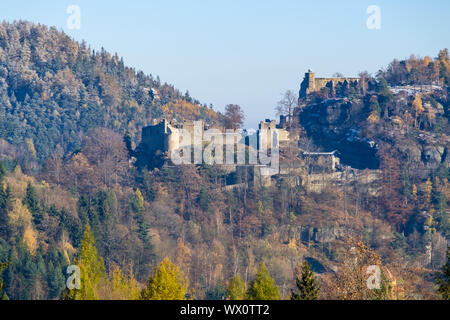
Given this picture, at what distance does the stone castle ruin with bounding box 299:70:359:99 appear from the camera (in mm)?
83000

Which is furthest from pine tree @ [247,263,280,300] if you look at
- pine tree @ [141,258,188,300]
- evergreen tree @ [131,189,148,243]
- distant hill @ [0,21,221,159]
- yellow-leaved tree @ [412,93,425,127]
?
distant hill @ [0,21,221,159]

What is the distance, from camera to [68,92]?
5148 inches

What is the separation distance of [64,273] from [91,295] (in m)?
18.2

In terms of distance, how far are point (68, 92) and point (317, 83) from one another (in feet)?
182

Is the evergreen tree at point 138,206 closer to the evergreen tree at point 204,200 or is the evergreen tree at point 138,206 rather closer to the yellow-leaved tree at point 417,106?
the evergreen tree at point 204,200

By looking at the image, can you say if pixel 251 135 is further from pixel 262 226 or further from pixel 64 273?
pixel 64 273

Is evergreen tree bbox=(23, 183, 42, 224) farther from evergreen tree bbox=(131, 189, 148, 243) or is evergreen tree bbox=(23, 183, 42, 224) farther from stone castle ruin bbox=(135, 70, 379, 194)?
stone castle ruin bbox=(135, 70, 379, 194)

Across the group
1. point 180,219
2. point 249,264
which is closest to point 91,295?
point 249,264

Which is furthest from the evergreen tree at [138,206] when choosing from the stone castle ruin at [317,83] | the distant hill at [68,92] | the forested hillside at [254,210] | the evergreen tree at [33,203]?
the distant hill at [68,92]

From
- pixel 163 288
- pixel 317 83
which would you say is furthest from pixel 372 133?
pixel 163 288

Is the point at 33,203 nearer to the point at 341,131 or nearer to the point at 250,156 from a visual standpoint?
the point at 250,156

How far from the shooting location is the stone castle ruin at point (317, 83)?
272ft

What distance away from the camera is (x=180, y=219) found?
69562 mm

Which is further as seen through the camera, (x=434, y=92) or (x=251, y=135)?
(x=434, y=92)
